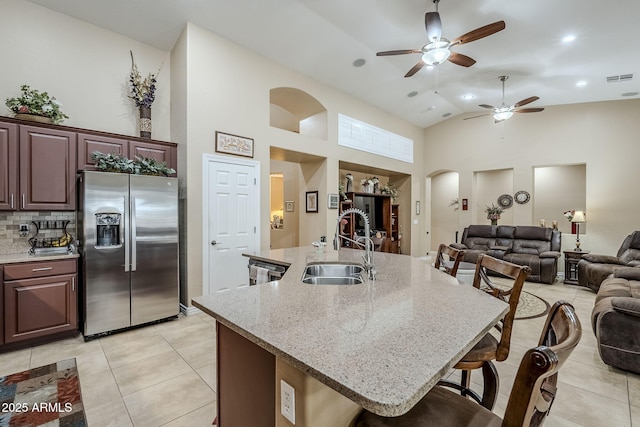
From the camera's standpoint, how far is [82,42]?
3.68 metres

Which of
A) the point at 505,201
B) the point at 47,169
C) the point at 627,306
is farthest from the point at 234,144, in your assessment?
the point at 505,201

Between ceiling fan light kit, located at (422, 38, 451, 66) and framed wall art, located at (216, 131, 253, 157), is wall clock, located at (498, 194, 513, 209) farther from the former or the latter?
A: framed wall art, located at (216, 131, 253, 157)

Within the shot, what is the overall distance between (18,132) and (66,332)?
2.10 metres

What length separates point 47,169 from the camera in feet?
10.3

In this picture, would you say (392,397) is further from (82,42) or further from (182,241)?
(82,42)

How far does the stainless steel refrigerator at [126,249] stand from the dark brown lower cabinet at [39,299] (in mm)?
134

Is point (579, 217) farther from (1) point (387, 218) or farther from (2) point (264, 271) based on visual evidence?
(2) point (264, 271)

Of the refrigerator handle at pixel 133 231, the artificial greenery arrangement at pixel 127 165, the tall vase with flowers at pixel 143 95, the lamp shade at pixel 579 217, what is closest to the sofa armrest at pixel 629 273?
the lamp shade at pixel 579 217

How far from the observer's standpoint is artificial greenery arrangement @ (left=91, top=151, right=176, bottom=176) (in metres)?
3.22

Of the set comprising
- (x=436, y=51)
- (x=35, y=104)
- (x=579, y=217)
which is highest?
(x=436, y=51)

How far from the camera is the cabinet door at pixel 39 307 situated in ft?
9.14

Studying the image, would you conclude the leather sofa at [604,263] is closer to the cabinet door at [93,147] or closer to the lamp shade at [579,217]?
the lamp shade at [579,217]

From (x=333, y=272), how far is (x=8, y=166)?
11.0 ft

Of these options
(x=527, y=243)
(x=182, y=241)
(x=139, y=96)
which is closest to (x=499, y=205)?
(x=527, y=243)
